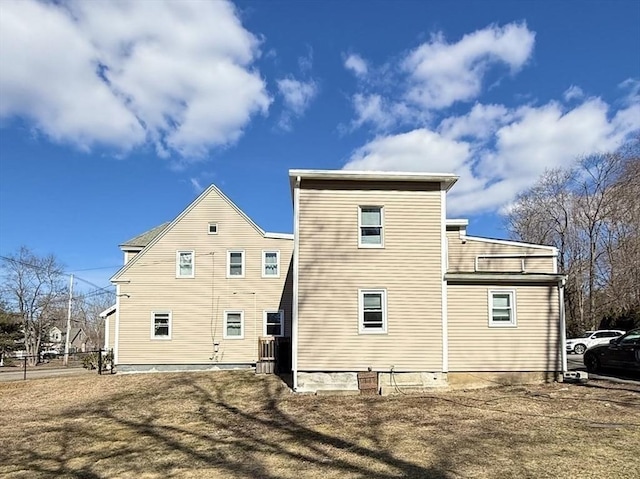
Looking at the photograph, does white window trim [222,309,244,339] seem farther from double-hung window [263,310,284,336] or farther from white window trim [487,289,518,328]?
white window trim [487,289,518,328]

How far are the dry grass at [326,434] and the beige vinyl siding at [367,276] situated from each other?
1.27 meters

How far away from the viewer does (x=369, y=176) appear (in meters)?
15.0

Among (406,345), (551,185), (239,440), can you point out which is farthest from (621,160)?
(239,440)

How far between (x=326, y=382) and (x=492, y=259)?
9270 mm

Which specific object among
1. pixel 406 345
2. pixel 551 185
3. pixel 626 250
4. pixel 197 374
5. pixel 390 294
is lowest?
pixel 197 374

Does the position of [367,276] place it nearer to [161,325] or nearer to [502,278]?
[502,278]

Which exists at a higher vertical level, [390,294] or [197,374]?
[390,294]

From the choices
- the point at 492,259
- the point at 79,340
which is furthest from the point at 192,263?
the point at 79,340

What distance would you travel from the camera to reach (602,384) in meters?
14.3

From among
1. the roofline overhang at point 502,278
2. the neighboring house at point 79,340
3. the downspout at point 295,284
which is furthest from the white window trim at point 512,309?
the neighboring house at point 79,340

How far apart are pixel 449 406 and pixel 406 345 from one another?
272cm

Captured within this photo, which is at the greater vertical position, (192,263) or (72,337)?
(192,263)

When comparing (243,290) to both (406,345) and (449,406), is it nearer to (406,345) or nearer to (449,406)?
(406,345)

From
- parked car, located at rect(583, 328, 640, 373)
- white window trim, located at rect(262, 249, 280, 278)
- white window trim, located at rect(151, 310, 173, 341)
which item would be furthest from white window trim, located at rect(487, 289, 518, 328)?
white window trim, located at rect(151, 310, 173, 341)
